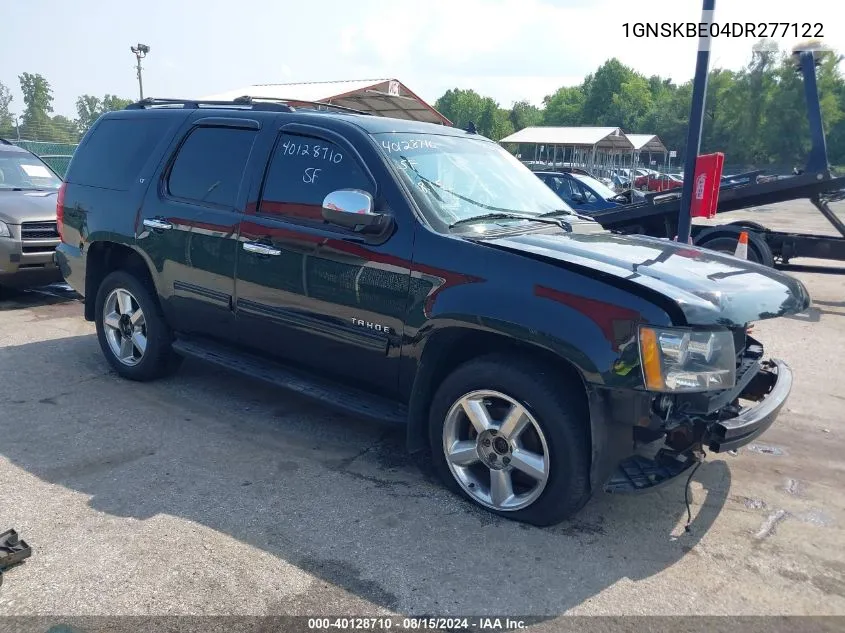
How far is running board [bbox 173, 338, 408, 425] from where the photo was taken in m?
3.85

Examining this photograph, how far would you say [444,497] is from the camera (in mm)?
3707

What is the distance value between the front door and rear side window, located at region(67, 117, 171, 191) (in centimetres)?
137

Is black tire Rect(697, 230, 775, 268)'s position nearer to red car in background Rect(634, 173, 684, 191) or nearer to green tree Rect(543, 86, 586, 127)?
red car in background Rect(634, 173, 684, 191)

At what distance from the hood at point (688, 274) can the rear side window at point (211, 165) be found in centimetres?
191

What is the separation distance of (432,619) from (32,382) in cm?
404

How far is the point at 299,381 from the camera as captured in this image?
4.23 meters

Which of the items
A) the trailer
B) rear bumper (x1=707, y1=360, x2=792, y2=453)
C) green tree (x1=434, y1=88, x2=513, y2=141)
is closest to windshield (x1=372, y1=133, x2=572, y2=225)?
rear bumper (x1=707, y1=360, x2=792, y2=453)

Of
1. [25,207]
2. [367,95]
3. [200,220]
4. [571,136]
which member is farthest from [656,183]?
[200,220]

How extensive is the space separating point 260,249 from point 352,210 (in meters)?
0.92

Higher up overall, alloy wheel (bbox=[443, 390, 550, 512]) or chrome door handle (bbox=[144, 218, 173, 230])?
chrome door handle (bbox=[144, 218, 173, 230])

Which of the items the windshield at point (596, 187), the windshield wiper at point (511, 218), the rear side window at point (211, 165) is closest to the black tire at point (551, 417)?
the windshield wiper at point (511, 218)

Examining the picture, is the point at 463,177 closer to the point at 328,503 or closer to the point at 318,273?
the point at 318,273

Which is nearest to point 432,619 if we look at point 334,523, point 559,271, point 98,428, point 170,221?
point 334,523

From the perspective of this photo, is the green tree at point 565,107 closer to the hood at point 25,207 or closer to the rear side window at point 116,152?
the hood at point 25,207
